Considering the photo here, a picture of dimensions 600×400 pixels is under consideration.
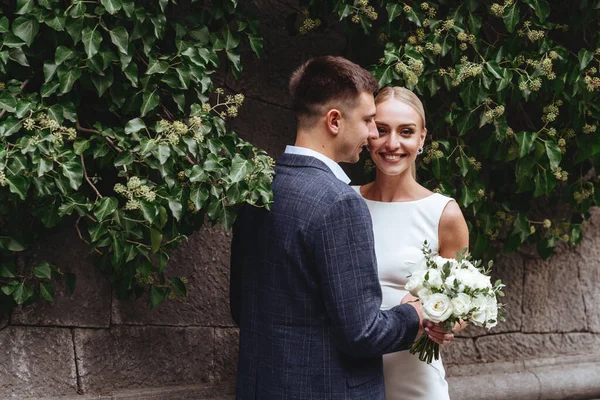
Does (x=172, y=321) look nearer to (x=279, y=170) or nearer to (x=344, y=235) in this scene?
(x=279, y=170)

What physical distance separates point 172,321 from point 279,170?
3.80ft

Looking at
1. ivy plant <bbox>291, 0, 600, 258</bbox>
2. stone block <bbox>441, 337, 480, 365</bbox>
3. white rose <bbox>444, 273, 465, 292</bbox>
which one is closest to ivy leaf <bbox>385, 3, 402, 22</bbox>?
ivy plant <bbox>291, 0, 600, 258</bbox>

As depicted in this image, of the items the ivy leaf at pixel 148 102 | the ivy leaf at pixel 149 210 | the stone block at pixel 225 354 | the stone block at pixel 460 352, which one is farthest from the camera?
the stone block at pixel 460 352

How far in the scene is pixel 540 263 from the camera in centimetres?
432

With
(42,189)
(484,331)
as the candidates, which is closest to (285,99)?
(42,189)

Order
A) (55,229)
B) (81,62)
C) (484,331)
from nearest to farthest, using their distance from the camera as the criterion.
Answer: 1. (81,62)
2. (55,229)
3. (484,331)

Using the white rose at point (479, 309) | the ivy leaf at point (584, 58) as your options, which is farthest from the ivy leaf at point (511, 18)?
the white rose at point (479, 309)

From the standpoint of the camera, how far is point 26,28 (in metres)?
2.40

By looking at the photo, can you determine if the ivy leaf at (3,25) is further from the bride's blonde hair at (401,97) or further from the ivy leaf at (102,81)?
the bride's blonde hair at (401,97)

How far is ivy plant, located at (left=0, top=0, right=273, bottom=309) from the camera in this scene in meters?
2.30

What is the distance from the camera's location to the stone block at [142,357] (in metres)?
2.98

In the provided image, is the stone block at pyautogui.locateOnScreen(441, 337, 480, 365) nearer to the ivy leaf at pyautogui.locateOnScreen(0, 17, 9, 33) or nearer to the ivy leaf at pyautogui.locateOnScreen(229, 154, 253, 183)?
the ivy leaf at pyautogui.locateOnScreen(229, 154, 253, 183)

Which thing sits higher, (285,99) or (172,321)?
(285,99)

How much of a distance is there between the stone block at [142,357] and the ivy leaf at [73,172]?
0.88m
